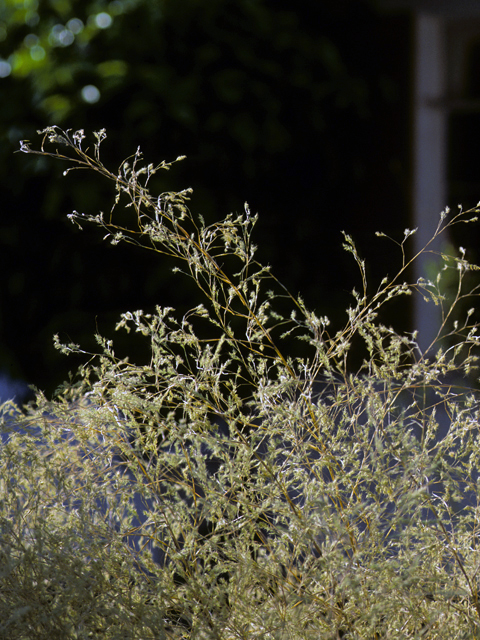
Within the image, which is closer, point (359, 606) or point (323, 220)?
point (359, 606)

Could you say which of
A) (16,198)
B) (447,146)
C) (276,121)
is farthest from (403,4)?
(16,198)

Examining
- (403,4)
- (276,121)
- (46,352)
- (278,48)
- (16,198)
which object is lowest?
(46,352)

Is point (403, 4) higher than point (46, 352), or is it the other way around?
point (403, 4)

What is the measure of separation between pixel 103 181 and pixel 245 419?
2204 millimetres

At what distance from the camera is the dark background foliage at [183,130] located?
9.87ft

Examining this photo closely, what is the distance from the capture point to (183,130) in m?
3.15

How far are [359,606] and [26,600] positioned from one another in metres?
0.46

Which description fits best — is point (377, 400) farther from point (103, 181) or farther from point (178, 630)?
point (103, 181)

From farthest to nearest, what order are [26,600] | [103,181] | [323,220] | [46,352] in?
[323,220]
[46,352]
[103,181]
[26,600]

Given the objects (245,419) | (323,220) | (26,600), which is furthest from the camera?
(323,220)

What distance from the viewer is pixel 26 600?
0.94m

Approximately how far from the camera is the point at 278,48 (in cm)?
320

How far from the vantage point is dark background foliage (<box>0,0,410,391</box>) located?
118 inches

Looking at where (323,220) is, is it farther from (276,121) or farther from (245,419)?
(245,419)
